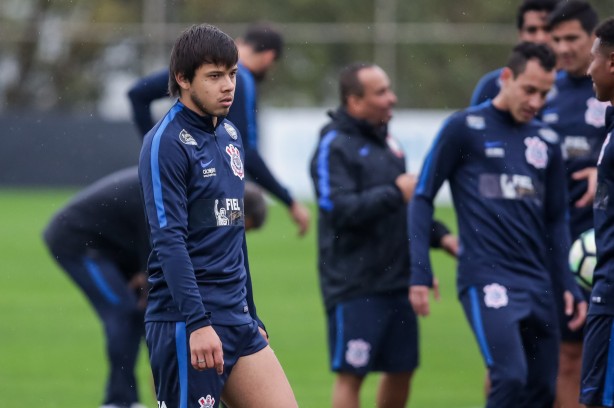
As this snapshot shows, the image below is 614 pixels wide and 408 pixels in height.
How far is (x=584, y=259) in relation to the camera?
6906 mm

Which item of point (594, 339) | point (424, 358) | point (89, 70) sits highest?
point (89, 70)

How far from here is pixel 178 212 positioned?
4.75 m

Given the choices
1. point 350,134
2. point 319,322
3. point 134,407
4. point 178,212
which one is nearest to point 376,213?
point 350,134

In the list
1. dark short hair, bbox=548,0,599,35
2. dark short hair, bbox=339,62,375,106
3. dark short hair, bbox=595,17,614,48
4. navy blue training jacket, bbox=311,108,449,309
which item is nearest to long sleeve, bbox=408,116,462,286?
navy blue training jacket, bbox=311,108,449,309

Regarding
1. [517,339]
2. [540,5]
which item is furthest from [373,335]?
[540,5]

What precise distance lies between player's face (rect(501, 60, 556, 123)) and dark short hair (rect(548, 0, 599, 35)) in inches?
41.1

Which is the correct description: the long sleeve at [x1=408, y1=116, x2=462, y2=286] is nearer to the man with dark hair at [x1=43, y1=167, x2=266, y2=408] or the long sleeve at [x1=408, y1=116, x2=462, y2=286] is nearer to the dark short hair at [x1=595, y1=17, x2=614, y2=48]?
the dark short hair at [x1=595, y1=17, x2=614, y2=48]

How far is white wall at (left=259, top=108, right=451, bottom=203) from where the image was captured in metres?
27.6

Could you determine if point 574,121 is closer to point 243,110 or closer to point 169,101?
point 243,110

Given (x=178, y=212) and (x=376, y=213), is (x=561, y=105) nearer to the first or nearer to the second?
(x=376, y=213)

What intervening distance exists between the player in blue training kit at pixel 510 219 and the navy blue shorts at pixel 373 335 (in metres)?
0.80

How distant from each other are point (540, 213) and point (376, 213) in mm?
1042

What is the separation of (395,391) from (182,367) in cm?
289

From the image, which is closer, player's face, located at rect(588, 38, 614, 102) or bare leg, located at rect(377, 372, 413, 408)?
player's face, located at rect(588, 38, 614, 102)
